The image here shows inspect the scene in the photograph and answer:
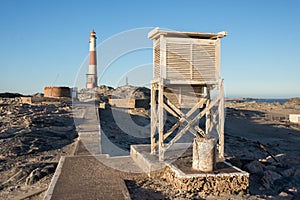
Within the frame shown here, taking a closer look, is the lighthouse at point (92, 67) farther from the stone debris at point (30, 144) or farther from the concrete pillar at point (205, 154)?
the concrete pillar at point (205, 154)

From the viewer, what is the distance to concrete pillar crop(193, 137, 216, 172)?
8.72m

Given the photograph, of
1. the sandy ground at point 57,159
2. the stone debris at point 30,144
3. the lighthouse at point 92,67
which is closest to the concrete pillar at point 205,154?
the sandy ground at point 57,159

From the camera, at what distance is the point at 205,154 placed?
28.5 feet

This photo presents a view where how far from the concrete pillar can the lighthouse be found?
39141 mm

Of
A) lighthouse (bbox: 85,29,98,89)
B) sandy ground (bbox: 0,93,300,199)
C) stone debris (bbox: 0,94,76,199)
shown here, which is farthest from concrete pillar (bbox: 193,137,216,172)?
lighthouse (bbox: 85,29,98,89)

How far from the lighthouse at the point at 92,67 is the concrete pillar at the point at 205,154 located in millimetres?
39141

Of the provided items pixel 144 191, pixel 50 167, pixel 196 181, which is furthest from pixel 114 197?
pixel 50 167

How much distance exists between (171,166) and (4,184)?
5742 mm

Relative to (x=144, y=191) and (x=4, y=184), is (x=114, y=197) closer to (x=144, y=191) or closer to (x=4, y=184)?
(x=144, y=191)

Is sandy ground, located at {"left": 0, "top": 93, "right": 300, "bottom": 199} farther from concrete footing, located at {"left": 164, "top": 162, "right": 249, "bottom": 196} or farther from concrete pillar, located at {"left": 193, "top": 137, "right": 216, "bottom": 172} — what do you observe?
concrete pillar, located at {"left": 193, "top": 137, "right": 216, "bottom": 172}

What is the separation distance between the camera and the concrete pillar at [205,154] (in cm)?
872

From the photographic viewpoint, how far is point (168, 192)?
8398 millimetres

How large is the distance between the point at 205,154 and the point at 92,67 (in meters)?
40.3

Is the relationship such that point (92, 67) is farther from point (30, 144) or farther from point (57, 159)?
point (57, 159)
